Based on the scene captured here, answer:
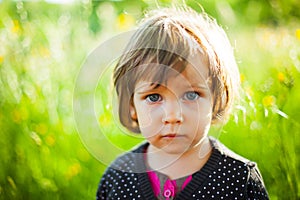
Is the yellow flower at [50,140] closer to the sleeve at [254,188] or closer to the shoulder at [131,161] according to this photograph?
the shoulder at [131,161]

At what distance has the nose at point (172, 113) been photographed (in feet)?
4.67

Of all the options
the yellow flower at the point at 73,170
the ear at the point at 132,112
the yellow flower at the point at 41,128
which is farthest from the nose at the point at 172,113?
the yellow flower at the point at 41,128

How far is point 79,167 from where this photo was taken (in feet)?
6.91

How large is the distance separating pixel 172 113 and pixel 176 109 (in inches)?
0.5

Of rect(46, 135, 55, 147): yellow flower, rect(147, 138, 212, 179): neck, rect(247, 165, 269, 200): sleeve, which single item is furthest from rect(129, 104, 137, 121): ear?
rect(46, 135, 55, 147): yellow flower

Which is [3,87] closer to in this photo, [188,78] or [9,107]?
[9,107]

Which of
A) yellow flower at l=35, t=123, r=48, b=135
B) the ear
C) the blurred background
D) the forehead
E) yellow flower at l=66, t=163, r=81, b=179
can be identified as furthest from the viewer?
yellow flower at l=35, t=123, r=48, b=135

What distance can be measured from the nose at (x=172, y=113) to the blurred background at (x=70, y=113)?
23 cm

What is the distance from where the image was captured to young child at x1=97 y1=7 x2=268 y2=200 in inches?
56.4

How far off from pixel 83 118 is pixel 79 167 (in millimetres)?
519

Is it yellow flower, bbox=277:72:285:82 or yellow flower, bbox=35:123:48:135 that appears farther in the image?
yellow flower, bbox=35:123:48:135

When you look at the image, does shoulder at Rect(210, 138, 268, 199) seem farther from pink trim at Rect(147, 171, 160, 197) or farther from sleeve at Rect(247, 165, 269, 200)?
pink trim at Rect(147, 171, 160, 197)

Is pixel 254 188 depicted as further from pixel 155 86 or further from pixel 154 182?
pixel 155 86

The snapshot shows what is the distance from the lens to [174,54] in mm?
1425
